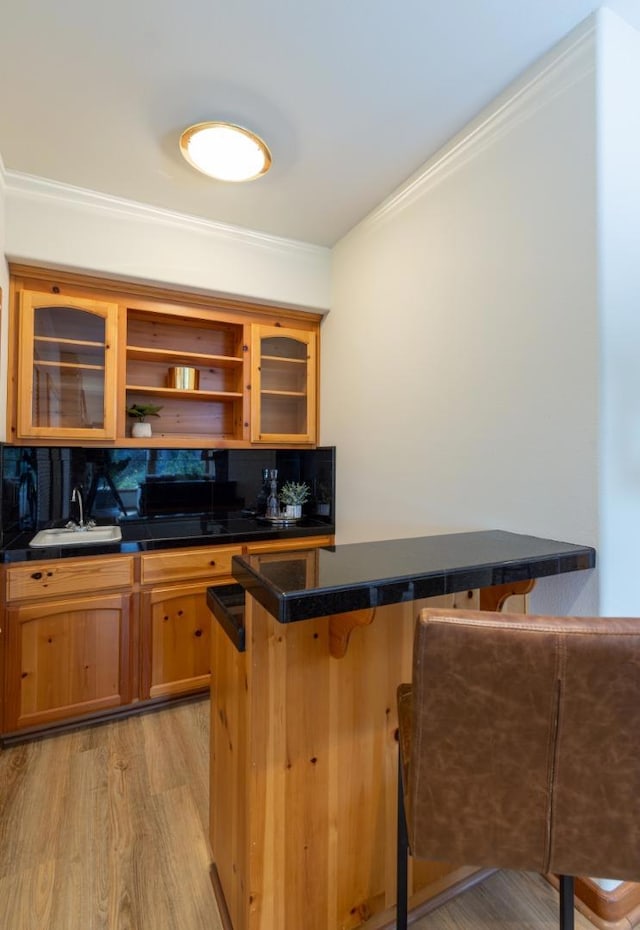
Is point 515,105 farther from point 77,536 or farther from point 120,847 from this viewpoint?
point 120,847

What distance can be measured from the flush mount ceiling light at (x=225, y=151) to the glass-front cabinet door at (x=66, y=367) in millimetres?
942

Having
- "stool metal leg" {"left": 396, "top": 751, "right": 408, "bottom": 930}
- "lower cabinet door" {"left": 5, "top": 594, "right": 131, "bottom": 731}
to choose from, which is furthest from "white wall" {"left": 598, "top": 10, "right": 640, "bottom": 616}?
"lower cabinet door" {"left": 5, "top": 594, "right": 131, "bottom": 731}

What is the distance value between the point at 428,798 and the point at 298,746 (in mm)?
365

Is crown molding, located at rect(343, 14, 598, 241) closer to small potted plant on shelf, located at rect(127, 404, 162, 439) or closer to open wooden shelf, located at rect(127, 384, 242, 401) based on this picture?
open wooden shelf, located at rect(127, 384, 242, 401)

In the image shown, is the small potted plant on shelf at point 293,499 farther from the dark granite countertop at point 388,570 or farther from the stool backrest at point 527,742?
the stool backrest at point 527,742

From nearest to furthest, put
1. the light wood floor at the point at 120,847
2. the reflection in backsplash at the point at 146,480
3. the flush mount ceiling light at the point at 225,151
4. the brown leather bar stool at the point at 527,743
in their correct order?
1. the brown leather bar stool at the point at 527,743
2. the light wood floor at the point at 120,847
3. the flush mount ceiling light at the point at 225,151
4. the reflection in backsplash at the point at 146,480

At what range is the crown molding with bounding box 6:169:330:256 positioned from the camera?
2.05m

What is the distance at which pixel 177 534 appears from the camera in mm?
2322

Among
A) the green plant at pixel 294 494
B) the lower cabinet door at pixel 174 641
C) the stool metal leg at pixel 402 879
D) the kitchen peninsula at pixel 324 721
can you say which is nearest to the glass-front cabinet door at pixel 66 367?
the lower cabinet door at pixel 174 641

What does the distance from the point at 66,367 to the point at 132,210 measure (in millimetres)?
881

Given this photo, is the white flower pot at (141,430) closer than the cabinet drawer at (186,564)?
No

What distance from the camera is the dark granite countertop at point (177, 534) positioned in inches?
78.7

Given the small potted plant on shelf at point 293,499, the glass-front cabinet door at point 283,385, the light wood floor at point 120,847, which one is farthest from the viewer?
the small potted plant on shelf at point 293,499

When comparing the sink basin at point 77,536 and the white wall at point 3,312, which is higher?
the white wall at point 3,312
